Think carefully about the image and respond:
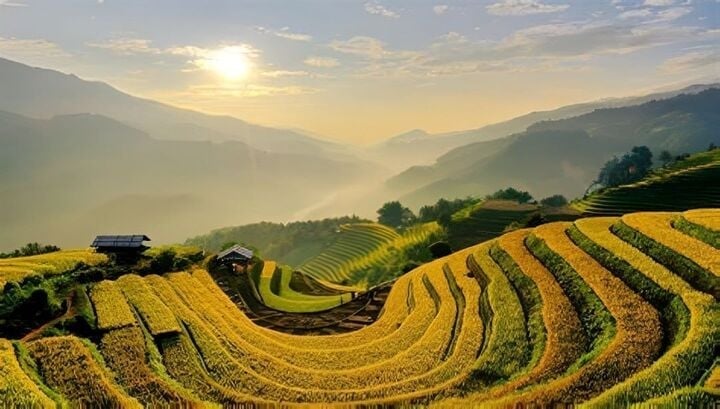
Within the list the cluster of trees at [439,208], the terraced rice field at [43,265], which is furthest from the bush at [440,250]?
the cluster of trees at [439,208]

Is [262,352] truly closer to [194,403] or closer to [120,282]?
[194,403]

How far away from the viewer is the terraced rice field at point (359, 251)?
225 ft

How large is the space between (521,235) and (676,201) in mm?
21450

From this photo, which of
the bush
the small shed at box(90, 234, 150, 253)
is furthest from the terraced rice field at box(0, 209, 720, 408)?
the bush

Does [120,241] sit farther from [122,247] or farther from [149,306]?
[149,306]

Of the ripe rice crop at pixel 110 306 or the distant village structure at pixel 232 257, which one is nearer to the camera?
the ripe rice crop at pixel 110 306

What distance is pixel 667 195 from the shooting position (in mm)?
43844

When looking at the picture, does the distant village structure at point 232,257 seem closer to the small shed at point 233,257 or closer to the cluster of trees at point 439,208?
the small shed at point 233,257

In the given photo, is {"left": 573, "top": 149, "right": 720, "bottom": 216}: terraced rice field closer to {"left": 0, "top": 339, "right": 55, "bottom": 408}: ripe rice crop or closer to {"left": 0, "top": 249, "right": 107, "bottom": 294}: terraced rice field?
{"left": 0, "top": 249, "right": 107, "bottom": 294}: terraced rice field

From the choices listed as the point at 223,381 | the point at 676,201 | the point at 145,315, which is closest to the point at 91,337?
the point at 145,315

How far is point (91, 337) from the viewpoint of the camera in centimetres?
1875

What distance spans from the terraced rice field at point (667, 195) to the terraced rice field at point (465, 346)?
19.3m

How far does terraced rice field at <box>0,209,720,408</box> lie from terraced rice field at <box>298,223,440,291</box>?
41088mm

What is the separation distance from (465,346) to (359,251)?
59.6m
